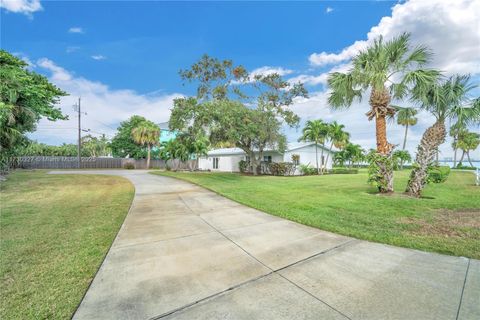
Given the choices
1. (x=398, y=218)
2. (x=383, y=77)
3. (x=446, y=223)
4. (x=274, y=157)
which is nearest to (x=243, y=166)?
(x=274, y=157)

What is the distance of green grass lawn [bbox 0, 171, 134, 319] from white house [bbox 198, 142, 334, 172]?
58.4ft

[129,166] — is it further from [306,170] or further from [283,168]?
[306,170]

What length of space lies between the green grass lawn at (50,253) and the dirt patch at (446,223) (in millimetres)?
5639

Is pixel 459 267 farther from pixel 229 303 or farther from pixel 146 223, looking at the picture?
pixel 146 223

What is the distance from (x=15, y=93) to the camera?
991 centimetres

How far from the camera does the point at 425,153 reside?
8148mm

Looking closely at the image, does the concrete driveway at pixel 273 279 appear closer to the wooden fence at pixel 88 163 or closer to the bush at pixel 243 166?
the bush at pixel 243 166

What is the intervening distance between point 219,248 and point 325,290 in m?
1.75

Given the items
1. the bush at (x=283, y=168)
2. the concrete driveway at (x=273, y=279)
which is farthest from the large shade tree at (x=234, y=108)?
the concrete driveway at (x=273, y=279)

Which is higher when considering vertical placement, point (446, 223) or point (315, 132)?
point (315, 132)

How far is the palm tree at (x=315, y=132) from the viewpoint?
22547mm

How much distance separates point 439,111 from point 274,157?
51.8ft

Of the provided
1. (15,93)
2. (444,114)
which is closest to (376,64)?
(444,114)

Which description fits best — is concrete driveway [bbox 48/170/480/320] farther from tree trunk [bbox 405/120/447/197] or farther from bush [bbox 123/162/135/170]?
bush [bbox 123/162/135/170]
